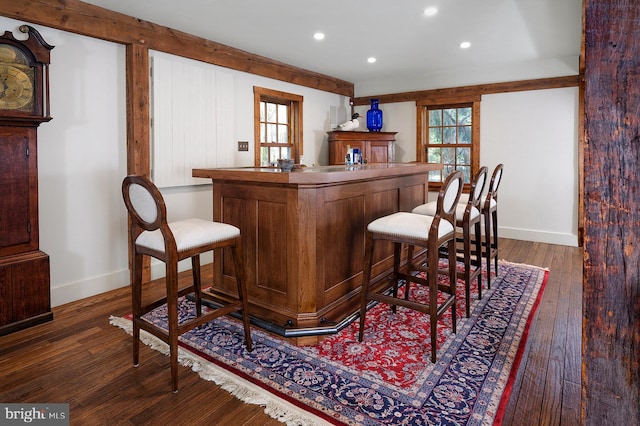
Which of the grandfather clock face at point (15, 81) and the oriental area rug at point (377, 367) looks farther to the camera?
the grandfather clock face at point (15, 81)

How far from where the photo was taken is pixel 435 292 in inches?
91.1

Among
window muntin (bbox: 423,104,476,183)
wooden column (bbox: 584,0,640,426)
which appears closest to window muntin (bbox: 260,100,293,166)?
window muntin (bbox: 423,104,476,183)

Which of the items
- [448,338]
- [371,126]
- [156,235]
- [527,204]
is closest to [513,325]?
[448,338]

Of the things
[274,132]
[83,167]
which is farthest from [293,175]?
[274,132]

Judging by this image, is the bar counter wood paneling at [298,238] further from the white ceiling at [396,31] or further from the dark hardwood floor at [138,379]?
the white ceiling at [396,31]

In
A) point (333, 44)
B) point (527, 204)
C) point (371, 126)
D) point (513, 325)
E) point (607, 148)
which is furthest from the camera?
point (371, 126)

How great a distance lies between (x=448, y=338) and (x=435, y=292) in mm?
484

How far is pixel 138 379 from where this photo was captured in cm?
214

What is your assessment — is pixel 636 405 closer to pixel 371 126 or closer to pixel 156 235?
pixel 156 235

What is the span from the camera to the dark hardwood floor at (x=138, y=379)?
184 cm

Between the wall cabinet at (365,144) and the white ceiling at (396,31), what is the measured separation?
0.94 m

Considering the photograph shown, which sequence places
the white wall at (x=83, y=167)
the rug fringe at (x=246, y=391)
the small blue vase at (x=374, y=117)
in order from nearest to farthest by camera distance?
the rug fringe at (x=246, y=391)
the white wall at (x=83, y=167)
the small blue vase at (x=374, y=117)

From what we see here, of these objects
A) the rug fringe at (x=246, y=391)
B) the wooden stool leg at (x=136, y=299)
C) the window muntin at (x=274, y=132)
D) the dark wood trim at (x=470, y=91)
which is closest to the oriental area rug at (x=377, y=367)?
the rug fringe at (x=246, y=391)

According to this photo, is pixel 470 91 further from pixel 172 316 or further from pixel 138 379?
pixel 138 379
